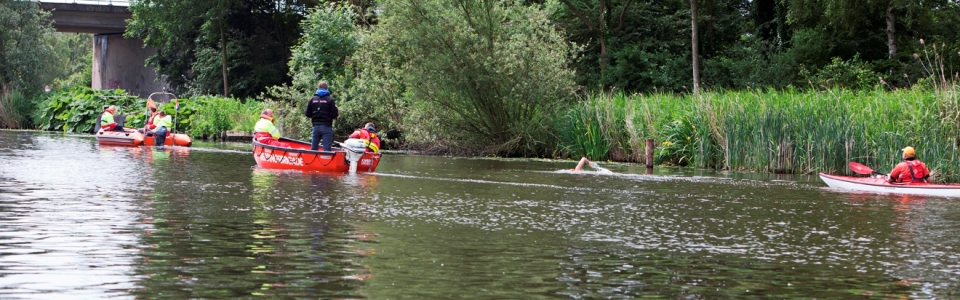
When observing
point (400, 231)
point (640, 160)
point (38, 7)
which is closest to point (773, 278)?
point (400, 231)

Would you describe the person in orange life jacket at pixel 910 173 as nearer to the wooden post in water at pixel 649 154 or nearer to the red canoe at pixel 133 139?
the wooden post in water at pixel 649 154

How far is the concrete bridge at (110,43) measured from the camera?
6006 cm

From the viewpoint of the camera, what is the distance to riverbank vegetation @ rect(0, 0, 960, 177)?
25328 millimetres

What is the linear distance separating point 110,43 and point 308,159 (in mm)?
43148

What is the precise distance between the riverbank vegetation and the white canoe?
232cm

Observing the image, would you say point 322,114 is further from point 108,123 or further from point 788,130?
point 108,123

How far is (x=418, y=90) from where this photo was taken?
34250 mm

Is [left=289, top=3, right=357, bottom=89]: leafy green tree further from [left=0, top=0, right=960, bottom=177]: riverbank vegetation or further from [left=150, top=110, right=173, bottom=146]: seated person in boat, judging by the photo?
[left=150, top=110, right=173, bottom=146]: seated person in boat

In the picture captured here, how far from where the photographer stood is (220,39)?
5831cm

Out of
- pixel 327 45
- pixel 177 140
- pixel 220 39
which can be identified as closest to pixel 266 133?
pixel 177 140

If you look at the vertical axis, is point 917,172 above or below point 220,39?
below

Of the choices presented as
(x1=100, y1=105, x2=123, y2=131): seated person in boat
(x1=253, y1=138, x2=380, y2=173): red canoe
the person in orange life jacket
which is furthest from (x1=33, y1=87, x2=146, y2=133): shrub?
the person in orange life jacket

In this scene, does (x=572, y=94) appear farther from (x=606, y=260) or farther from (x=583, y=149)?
(x=606, y=260)

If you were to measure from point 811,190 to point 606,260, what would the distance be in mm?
11203
